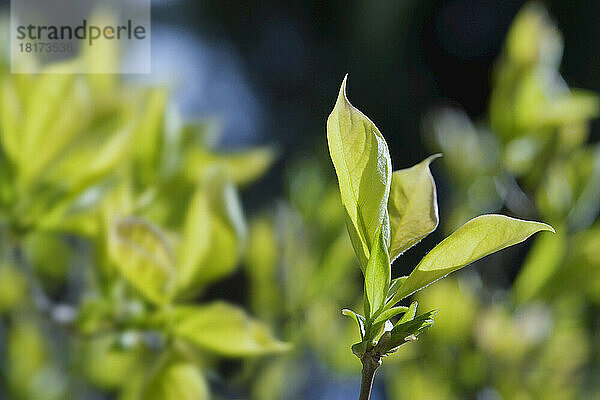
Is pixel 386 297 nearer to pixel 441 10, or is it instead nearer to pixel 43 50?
pixel 43 50

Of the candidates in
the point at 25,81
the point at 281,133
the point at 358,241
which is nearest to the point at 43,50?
the point at 25,81

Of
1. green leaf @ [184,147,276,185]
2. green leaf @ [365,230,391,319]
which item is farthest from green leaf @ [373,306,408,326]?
green leaf @ [184,147,276,185]

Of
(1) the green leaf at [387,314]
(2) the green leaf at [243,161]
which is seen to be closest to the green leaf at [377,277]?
(1) the green leaf at [387,314]

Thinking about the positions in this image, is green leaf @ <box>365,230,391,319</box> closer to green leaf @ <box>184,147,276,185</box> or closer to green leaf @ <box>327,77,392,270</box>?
green leaf @ <box>327,77,392,270</box>

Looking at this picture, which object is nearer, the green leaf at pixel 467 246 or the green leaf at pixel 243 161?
the green leaf at pixel 467 246

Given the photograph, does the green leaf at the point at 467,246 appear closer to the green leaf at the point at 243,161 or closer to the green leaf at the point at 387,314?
the green leaf at the point at 387,314

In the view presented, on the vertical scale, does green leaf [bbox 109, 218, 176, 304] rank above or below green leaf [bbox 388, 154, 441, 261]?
below

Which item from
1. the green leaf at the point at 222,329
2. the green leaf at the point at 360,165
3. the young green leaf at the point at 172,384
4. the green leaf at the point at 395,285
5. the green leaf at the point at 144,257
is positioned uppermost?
the green leaf at the point at 360,165
